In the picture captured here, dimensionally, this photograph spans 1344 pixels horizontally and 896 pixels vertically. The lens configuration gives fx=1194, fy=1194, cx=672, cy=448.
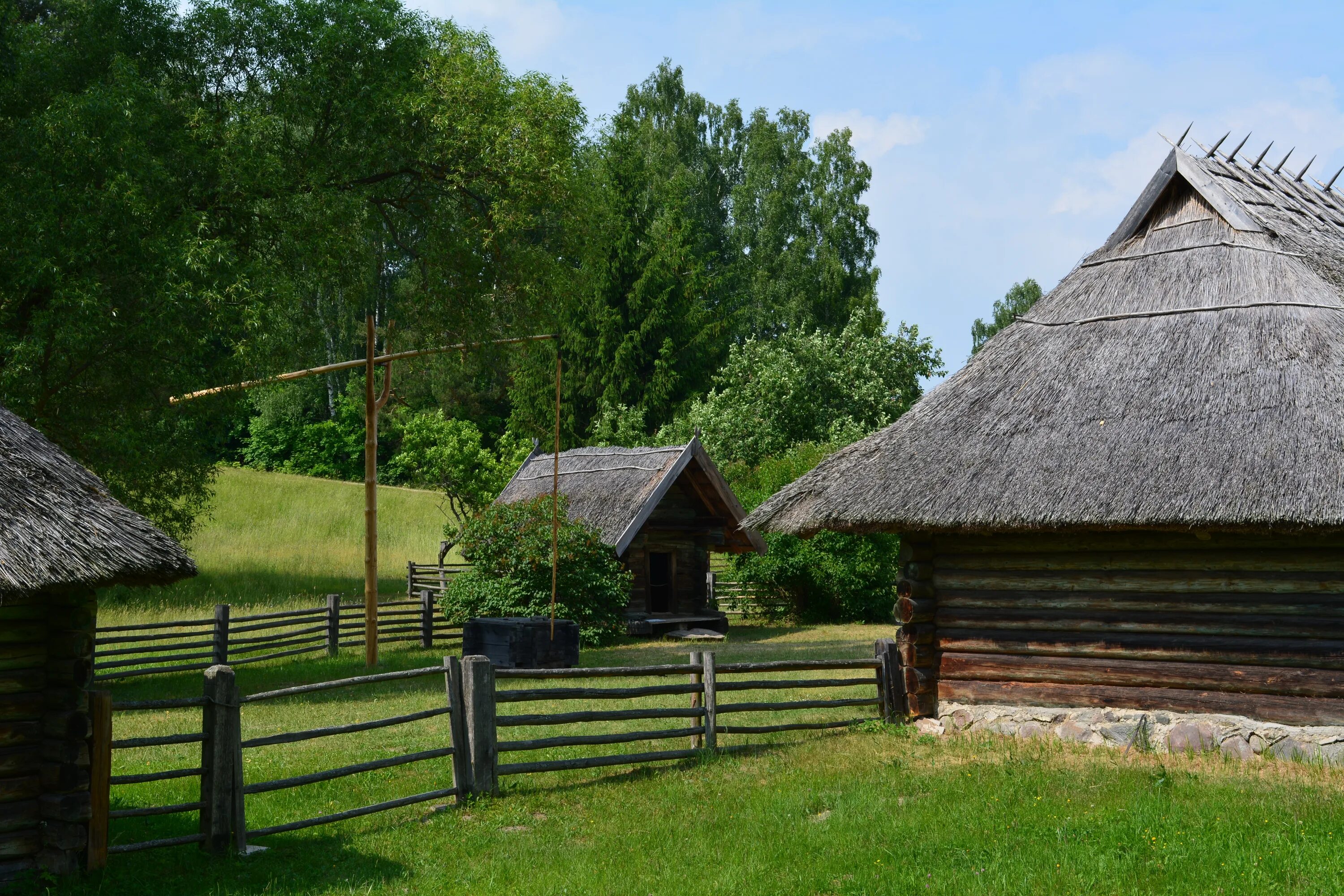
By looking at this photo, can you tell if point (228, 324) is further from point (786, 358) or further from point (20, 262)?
point (786, 358)

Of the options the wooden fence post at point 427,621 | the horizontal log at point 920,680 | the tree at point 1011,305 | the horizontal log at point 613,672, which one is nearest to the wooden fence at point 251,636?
the wooden fence post at point 427,621

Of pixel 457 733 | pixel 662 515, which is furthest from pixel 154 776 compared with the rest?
pixel 662 515

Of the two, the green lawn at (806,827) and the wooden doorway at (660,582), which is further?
the wooden doorway at (660,582)

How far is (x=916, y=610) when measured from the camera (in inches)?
492

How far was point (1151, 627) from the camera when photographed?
1127 cm

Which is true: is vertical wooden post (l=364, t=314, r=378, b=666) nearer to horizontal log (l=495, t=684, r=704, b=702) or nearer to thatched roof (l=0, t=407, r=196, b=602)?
horizontal log (l=495, t=684, r=704, b=702)

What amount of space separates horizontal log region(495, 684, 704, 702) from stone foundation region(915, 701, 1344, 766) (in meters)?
2.84

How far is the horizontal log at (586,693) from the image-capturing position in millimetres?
9906

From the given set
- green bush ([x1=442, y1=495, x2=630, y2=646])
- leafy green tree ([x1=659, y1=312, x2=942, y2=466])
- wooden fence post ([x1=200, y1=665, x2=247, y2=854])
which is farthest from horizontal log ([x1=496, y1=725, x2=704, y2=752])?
leafy green tree ([x1=659, y1=312, x2=942, y2=466])

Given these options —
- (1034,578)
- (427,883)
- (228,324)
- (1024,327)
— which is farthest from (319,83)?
A: (427,883)

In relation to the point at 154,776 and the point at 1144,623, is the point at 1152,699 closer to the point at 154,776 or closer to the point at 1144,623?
the point at 1144,623

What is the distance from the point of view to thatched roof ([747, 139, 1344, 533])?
34.0ft

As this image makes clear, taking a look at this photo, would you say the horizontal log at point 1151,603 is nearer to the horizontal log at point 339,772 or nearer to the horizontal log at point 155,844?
the horizontal log at point 339,772

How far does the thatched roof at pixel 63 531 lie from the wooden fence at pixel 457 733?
0.93 metres
